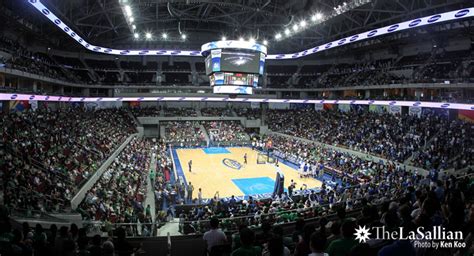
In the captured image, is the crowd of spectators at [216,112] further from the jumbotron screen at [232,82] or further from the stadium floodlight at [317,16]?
the stadium floodlight at [317,16]

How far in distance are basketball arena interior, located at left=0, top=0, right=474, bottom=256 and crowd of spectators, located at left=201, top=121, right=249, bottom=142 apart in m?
0.35

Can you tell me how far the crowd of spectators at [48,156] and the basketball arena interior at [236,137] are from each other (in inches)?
4.3

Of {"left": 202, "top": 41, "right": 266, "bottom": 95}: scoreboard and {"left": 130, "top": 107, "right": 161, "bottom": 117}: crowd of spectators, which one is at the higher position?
{"left": 202, "top": 41, "right": 266, "bottom": 95}: scoreboard

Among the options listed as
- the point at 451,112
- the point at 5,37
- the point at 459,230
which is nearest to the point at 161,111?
the point at 5,37

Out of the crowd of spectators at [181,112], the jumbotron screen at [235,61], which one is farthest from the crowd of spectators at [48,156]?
the crowd of spectators at [181,112]

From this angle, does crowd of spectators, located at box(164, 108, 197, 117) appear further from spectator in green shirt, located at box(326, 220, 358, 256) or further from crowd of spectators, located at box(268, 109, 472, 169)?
spectator in green shirt, located at box(326, 220, 358, 256)

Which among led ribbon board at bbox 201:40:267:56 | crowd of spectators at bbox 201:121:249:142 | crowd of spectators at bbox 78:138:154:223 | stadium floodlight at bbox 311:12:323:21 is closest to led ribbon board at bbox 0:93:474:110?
crowd of spectators at bbox 201:121:249:142

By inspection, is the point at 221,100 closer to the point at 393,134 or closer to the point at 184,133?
the point at 184,133

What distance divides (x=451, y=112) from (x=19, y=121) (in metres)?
35.6

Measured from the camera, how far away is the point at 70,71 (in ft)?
133

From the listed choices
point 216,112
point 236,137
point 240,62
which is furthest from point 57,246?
point 216,112

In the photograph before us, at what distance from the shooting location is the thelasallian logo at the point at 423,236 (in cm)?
397

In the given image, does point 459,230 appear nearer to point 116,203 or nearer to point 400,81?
point 116,203

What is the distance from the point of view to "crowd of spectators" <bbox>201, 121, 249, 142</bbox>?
40938 millimetres
